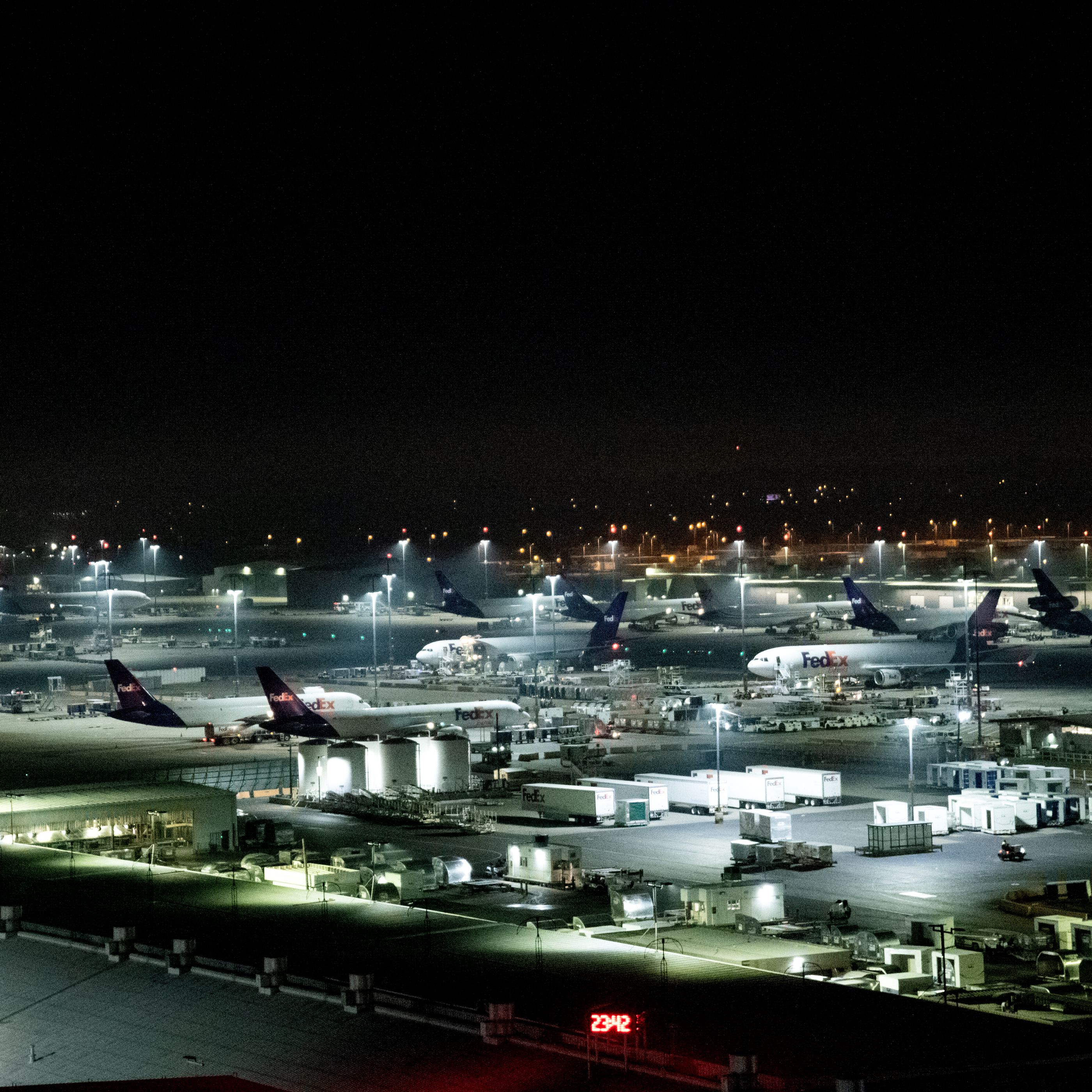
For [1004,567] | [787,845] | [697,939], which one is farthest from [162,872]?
[1004,567]

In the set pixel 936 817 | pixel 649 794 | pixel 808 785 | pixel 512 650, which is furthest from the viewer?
pixel 512 650

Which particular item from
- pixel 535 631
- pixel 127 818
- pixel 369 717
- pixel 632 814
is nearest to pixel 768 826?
pixel 632 814

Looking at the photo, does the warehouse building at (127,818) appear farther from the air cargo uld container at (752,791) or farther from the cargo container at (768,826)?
the air cargo uld container at (752,791)

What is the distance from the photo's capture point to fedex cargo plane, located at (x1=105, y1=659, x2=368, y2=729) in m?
60.2

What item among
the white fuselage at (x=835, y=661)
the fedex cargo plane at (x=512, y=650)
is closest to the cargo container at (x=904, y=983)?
the white fuselage at (x=835, y=661)

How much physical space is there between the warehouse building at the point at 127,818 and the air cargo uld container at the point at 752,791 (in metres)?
14.4

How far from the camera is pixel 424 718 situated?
6072 cm

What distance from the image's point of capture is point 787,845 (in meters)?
37.1

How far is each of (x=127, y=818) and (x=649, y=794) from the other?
1439 centimetres

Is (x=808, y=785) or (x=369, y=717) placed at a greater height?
(x=369, y=717)

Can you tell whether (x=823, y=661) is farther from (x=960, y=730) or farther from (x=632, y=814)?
(x=632, y=814)

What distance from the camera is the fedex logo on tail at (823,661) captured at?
7888 cm

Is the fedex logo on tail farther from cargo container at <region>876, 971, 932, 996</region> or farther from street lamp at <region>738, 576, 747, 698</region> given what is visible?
cargo container at <region>876, 971, 932, 996</region>

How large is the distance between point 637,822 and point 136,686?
24.9m
